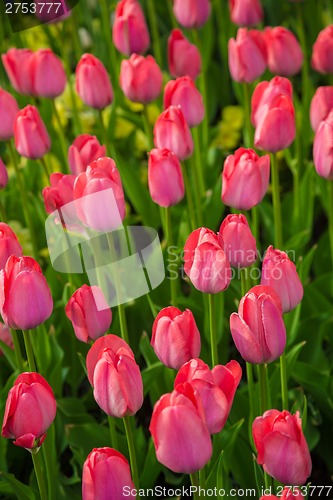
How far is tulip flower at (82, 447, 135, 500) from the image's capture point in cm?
95

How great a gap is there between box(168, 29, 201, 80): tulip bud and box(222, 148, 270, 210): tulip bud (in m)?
0.65

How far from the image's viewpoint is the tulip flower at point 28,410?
1.02 m

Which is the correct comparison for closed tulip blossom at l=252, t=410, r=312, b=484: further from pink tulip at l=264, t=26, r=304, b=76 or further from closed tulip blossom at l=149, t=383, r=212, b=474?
pink tulip at l=264, t=26, r=304, b=76

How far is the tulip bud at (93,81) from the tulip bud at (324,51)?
0.49m

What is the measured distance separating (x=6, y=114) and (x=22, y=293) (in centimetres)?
66

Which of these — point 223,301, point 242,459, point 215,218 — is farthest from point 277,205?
point 242,459

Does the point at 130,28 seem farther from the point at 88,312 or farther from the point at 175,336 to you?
the point at 175,336

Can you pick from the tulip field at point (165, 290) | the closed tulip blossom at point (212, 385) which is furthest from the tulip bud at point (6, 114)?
the closed tulip blossom at point (212, 385)

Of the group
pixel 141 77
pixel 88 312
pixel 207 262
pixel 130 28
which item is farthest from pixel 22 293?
pixel 130 28

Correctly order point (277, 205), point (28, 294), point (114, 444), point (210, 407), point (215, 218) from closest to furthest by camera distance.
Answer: point (210, 407)
point (28, 294)
point (114, 444)
point (277, 205)
point (215, 218)

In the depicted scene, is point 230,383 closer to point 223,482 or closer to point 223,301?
point 223,482

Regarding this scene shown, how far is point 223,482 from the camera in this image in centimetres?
134

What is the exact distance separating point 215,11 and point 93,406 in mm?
1699

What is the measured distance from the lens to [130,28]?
1.99 meters
